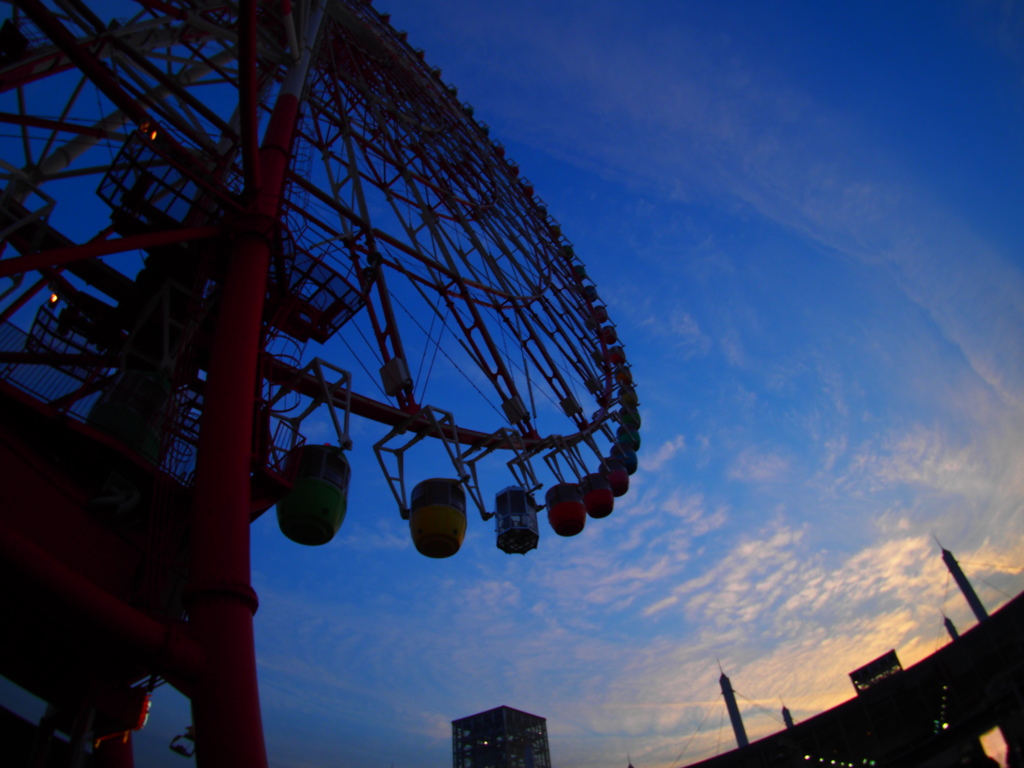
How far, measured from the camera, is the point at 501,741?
3850 centimetres

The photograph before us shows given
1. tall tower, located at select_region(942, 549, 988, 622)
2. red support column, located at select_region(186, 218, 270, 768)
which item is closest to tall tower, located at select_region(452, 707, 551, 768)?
tall tower, located at select_region(942, 549, 988, 622)

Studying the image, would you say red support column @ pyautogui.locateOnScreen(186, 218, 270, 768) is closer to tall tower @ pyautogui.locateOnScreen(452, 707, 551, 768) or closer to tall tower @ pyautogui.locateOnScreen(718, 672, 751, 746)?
tall tower @ pyautogui.locateOnScreen(452, 707, 551, 768)

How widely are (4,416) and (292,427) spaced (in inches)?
128

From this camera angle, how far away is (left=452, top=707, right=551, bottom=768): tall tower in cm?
3847

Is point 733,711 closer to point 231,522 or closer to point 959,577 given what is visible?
point 959,577

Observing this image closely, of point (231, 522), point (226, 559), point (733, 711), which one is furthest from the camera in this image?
point (733, 711)

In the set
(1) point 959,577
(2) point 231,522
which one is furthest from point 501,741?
(2) point 231,522

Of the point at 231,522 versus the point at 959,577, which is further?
the point at 959,577

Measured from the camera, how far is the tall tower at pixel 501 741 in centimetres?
3847

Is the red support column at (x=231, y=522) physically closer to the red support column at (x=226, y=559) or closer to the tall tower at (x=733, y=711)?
the red support column at (x=226, y=559)

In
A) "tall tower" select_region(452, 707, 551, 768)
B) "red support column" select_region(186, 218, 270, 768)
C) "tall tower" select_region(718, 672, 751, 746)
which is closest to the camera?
"red support column" select_region(186, 218, 270, 768)

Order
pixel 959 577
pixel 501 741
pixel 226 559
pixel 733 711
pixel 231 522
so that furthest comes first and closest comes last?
pixel 733 711 < pixel 959 577 < pixel 501 741 < pixel 231 522 < pixel 226 559

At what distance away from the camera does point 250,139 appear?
691 cm

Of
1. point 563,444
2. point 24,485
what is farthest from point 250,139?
point 563,444
